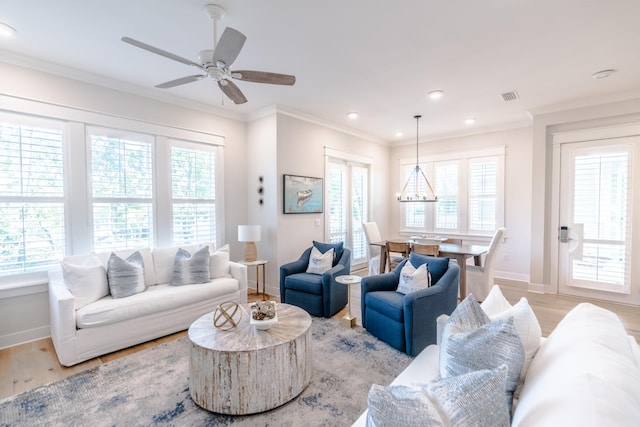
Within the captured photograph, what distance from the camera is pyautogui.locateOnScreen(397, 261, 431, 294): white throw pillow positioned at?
296 cm

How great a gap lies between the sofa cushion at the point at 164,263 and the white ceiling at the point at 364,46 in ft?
6.60

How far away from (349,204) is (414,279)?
10.4 feet

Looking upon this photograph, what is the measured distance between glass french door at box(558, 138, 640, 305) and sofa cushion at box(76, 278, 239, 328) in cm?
480

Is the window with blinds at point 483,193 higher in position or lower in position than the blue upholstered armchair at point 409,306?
higher

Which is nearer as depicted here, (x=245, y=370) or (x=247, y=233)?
(x=245, y=370)

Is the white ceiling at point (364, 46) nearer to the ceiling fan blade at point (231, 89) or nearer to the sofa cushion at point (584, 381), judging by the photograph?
the ceiling fan blade at point (231, 89)

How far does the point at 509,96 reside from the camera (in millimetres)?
3986

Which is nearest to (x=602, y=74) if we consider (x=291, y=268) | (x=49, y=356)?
(x=291, y=268)

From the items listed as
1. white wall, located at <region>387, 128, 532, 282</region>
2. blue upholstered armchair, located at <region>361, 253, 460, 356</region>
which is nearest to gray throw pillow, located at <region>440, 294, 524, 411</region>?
blue upholstered armchair, located at <region>361, 253, 460, 356</region>

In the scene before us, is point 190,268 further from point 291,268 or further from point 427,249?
point 427,249

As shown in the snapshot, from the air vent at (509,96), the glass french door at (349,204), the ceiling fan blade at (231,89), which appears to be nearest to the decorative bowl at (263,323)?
the ceiling fan blade at (231,89)

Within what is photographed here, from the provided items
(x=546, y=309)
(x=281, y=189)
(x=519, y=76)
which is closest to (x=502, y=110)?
(x=519, y=76)

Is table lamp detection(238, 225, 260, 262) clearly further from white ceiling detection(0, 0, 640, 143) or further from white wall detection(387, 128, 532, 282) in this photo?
white wall detection(387, 128, 532, 282)

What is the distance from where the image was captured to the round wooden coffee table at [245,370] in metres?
1.96
